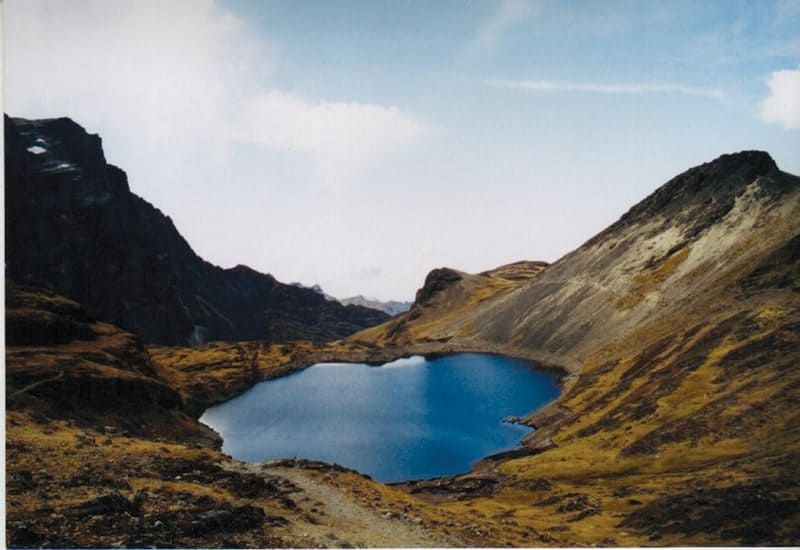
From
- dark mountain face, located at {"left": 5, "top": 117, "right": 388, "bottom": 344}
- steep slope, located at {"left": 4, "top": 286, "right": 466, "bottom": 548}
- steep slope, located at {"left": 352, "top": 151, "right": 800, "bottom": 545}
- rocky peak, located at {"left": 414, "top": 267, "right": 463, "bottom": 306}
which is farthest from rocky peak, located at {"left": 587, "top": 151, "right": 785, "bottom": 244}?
dark mountain face, located at {"left": 5, "top": 117, "right": 388, "bottom": 344}

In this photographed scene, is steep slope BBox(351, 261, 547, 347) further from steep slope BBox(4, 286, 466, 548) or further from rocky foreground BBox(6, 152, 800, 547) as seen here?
steep slope BBox(4, 286, 466, 548)

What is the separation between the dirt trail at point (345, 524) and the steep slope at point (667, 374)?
4.70 metres

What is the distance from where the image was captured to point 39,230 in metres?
136

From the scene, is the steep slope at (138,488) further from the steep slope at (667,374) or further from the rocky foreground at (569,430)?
the steep slope at (667,374)

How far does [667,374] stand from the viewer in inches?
2415

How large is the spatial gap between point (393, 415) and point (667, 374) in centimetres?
3749

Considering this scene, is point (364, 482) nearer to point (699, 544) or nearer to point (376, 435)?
point (699, 544)

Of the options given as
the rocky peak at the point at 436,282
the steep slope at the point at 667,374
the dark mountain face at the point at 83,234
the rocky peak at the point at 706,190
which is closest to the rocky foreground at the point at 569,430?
the steep slope at the point at 667,374

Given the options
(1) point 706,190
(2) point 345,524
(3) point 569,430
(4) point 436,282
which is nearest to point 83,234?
(4) point 436,282

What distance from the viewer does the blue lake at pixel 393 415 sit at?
65.3 m

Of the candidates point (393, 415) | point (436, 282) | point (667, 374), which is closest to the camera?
point (667, 374)

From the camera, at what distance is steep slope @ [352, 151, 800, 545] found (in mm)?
31172

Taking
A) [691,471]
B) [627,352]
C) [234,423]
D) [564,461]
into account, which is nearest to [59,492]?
[691,471]

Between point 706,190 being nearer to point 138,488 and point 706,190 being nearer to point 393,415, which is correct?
point 393,415
